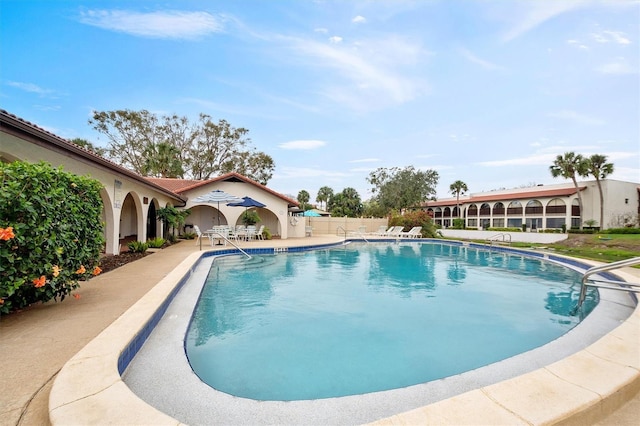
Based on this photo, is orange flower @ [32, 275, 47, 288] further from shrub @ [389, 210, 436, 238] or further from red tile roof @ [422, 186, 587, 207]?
red tile roof @ [422, 186, 587, 207]

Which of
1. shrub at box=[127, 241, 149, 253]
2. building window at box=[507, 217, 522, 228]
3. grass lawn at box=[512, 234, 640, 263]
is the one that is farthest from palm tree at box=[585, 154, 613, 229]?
shrub at box=[127, 241, 149, 253]

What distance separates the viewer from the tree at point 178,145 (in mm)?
32156

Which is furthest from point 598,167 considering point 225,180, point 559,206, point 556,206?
point 225,180

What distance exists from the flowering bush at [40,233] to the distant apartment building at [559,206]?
1612 inches

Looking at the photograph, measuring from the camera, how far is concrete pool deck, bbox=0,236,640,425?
223cm

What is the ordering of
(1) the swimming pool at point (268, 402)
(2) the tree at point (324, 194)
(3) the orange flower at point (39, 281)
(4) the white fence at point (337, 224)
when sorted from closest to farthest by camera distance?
(1) the swimming pool at point (268, 402), (3) the orange flower at point (39, 281), (4) the white fence at point (337, 224), (2) the tree at point (324, 194)

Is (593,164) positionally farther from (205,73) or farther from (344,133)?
(205,73)

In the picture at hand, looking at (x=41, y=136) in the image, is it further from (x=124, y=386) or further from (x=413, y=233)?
(x=413, y=233)

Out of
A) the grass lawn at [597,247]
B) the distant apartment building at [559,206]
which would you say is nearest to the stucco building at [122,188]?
the grass lawn at [597,247]

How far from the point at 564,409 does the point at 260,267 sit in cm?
999

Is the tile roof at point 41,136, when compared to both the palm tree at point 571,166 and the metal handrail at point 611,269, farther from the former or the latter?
the palm tree at point 571,166

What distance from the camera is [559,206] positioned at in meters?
34.9

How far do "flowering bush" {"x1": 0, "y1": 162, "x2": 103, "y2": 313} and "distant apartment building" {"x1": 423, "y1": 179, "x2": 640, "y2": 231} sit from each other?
40.9m

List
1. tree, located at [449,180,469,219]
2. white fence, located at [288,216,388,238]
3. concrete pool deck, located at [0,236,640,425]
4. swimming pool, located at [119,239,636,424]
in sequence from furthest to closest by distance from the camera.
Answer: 1. tree, located at [449,180,469,219]
2. white fence, located at [288,216,388,238]
3. swimming pool, located at [119,239,636,424]
4. concrete pool deck, located at [0,236,640,425]
